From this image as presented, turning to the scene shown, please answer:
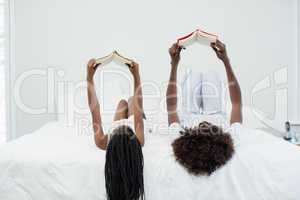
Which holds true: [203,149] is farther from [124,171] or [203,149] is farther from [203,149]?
[124,171]

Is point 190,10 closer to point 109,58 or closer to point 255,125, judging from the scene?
point 255,125

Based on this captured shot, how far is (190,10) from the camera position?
9.13ft

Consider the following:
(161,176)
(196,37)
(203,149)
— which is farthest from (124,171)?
(196,37)

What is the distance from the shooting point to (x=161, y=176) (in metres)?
1.16

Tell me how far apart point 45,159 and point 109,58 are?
0.65m

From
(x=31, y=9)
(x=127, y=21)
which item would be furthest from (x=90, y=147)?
(x=31, y=9)

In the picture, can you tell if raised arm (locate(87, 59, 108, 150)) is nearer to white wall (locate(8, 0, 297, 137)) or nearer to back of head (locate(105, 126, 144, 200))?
back of head (locate(105, 126, 144, 200))

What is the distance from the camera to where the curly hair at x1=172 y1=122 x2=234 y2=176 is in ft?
3.78

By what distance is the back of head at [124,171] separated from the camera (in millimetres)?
1146

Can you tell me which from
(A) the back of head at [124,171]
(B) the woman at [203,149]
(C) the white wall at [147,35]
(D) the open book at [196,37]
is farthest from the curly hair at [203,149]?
(C) the white wall at [147,35]

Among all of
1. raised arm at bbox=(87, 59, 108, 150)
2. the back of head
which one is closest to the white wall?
raised arm at bbox=(87, 59, 108, 150)

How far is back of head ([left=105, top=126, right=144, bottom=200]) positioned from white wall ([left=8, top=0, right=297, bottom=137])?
1706 mm

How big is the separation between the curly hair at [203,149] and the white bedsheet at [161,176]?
0.03m

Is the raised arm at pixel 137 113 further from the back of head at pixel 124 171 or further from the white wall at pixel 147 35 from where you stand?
the white wall at pixel 147 35
